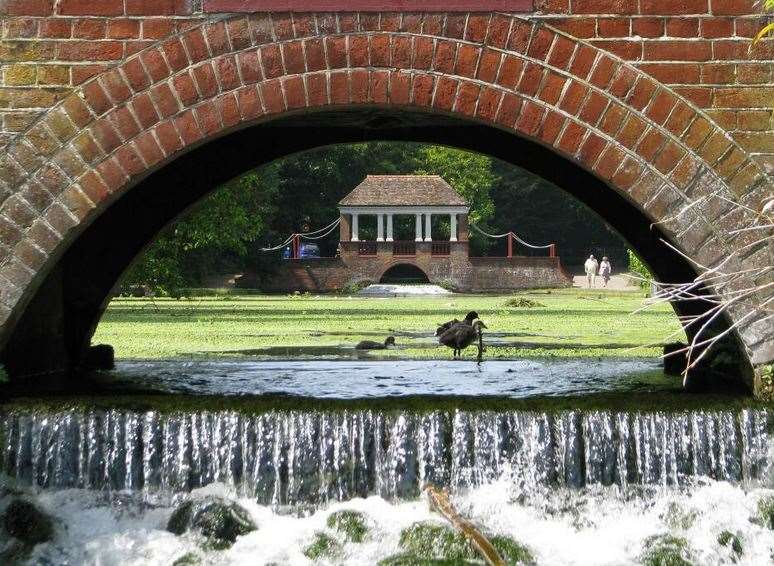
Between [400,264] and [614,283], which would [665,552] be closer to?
[614,283]

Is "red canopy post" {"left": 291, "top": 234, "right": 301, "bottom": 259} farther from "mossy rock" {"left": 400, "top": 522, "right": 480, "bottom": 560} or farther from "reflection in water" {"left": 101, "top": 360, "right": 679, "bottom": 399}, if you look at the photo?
"mossy rock" {"left": 400, "top": 522, "right": 480, "bottom": 560}

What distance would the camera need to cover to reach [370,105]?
877 centimetres

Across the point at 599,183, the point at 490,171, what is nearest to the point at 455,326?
the point at 599,183

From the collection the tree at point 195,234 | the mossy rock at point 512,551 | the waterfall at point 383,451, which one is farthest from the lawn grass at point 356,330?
the mossy rock at point 512,551

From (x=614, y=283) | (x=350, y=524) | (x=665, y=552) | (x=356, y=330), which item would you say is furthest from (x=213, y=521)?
(x=614, y=283)

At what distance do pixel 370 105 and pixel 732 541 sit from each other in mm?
3408

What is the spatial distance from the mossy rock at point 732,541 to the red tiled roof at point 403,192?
44.1 m

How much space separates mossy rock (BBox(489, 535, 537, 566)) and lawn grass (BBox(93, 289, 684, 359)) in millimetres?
4452

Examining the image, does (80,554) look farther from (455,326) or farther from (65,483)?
(455,326)

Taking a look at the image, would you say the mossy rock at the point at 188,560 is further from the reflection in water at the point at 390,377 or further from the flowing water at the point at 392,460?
the reflection in water at the point at 390,377

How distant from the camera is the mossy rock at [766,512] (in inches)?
316

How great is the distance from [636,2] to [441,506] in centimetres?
334

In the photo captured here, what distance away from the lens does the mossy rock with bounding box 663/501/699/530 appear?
812 cm

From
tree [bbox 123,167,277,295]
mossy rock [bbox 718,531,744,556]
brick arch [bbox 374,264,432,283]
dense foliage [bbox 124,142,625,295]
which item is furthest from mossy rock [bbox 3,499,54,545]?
brick arch [bbox 374,264,432,283]
